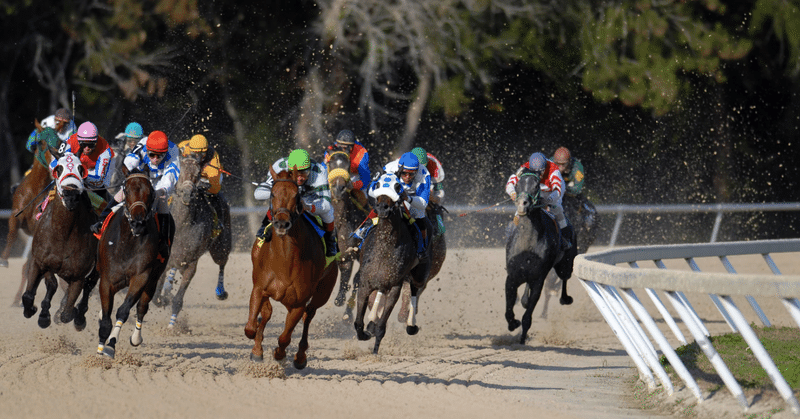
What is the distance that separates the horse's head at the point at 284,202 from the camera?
6449 millimetres

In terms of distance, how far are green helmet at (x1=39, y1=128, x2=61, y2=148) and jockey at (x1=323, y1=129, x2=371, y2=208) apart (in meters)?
2.68

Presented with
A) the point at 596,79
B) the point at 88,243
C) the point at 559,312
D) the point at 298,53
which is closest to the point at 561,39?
the point at 596,79

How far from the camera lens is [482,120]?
1986 cm

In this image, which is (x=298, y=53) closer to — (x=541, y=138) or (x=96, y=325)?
(x=541, y=138)

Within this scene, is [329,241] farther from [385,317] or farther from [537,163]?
[537,163]

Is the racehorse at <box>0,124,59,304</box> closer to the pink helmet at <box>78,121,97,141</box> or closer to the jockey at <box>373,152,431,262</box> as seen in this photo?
the pink helmet at <box>78,121,97,141</box>

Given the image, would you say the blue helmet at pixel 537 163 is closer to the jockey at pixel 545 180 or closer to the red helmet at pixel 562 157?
the jockey at pixel 545 180

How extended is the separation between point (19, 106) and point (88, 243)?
1131cm

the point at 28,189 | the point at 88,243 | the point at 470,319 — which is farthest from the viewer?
the point at 470,319

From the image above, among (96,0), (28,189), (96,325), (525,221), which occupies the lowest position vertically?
(96,325)

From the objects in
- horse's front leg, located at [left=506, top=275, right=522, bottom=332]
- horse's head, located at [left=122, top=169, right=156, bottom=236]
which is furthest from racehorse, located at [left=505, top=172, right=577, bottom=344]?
horse's head, located at [left=122, top=169, right=156, bottom=236]

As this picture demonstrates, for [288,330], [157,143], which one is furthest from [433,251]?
[288,330]

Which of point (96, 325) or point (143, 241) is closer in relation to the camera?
point (143, 241)

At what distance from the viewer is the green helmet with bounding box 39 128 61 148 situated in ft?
32.1
